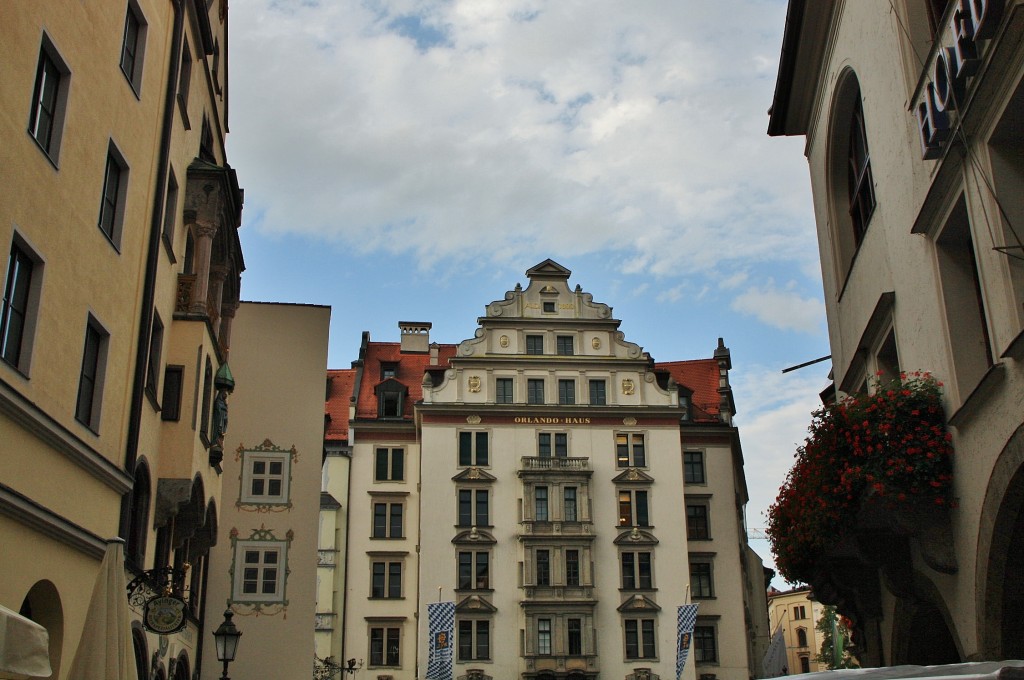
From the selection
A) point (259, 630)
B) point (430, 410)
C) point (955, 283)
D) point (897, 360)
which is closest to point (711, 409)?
point (430, 410)

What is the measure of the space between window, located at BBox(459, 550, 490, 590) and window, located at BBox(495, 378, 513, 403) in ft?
25.0

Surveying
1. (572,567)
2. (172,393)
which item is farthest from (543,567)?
(172,393)

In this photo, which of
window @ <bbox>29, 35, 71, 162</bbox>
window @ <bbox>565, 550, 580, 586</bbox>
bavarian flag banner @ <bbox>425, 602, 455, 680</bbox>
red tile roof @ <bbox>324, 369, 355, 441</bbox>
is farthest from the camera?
red tile roof @ <bbox>324, 369, 355, 441</bbox>

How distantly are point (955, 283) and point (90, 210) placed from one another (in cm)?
1123

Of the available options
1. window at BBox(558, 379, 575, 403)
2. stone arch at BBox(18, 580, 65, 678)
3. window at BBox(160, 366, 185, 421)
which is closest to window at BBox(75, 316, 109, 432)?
stone arch at BBox(18, 580, 65, 678)

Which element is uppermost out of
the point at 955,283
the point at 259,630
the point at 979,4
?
the point at 979,4

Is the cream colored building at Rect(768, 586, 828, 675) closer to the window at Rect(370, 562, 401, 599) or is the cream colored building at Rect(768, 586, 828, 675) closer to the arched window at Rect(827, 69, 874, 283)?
the window at Rect(370, 562, 401, 599)

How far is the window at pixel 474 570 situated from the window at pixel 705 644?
10664 millimetres

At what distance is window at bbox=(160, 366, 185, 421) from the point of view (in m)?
19.2

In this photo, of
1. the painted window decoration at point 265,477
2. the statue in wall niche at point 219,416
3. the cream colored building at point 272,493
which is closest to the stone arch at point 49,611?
the statue in wall niche at point 219,416

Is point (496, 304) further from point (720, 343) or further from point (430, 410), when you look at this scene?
point (720, 343)

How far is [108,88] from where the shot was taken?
1522 centimetres

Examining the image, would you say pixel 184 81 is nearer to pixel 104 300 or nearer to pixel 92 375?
pixel 104 300

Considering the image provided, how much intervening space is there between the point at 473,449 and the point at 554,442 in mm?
4046
